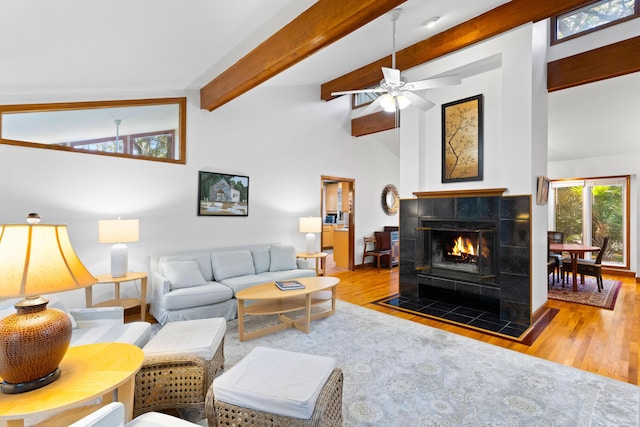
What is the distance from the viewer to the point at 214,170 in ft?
14.9

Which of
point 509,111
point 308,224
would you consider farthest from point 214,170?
point 509,111

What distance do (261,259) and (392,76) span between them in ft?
10.00

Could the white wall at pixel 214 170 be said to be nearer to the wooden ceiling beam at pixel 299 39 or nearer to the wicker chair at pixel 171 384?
the wooden ceiling beam at pixel 299 39

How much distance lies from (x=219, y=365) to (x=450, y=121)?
3.96 m

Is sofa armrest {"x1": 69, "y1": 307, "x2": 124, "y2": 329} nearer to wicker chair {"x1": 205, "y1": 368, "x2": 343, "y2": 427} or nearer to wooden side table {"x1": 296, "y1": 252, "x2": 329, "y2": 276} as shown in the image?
wicker chair {"x1": 205, "y1": 368, "x2": 343, "y2": 427}

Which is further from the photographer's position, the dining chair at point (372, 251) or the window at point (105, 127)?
the dining chair at point (372, 251)

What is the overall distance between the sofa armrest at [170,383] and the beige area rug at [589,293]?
5022 millimetres

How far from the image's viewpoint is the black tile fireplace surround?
138 inches

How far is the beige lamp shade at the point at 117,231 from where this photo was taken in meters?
3.24

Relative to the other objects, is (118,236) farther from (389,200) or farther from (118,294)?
(389,200)

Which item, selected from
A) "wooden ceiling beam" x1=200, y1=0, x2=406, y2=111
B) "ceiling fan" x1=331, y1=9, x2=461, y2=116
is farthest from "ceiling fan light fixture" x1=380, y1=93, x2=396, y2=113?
"wooden ceiling beam" x1=200, y1=0, x2=406, y2=111

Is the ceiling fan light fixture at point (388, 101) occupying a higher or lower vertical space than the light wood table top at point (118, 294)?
higher

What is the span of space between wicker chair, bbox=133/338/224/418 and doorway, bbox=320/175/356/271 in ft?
13.7

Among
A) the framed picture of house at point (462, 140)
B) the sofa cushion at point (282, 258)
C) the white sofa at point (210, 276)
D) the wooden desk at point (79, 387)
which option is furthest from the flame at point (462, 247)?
the wooden desk at point (79, 387)
